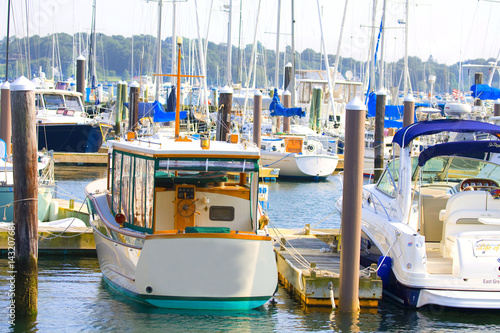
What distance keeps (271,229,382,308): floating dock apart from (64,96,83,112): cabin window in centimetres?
2231

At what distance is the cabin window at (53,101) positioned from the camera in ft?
110

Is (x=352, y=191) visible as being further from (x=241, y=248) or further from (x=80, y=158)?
(x=80, y=158)

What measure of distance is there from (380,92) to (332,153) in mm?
5172

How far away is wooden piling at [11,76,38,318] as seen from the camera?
983 centimetres

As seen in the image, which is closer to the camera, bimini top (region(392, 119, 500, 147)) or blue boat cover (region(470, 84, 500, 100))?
bimini top (region(392, 119, 500, 147))

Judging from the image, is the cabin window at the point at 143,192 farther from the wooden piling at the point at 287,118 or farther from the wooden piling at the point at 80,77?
the wooden piling at the point at 80,77

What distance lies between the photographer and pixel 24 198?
9.81 metres

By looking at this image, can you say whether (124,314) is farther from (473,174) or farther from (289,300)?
(473,174)

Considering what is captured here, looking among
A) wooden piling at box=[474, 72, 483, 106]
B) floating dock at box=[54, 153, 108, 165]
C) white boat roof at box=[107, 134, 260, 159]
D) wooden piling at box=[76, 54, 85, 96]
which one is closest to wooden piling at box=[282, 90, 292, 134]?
floating dock at box=[54, 153, 108, 165]

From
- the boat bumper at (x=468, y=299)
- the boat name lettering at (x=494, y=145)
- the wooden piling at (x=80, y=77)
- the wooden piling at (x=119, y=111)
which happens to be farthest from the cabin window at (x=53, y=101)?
Answer: the boat bumper at (x=468, y=299)

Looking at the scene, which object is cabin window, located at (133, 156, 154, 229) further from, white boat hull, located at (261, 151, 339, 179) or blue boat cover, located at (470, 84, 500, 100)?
blue boat cover, located at (470, 84, 500, 100)

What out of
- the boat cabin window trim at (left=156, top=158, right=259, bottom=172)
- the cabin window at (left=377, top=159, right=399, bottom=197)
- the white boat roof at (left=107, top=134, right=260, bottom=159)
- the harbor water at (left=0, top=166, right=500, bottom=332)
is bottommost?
the harbor water at (left=0, top=166, right=500, bottom=332)

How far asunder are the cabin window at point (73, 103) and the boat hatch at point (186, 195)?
76.9 feet

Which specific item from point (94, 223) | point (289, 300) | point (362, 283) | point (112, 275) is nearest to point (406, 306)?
point (362, 283)
